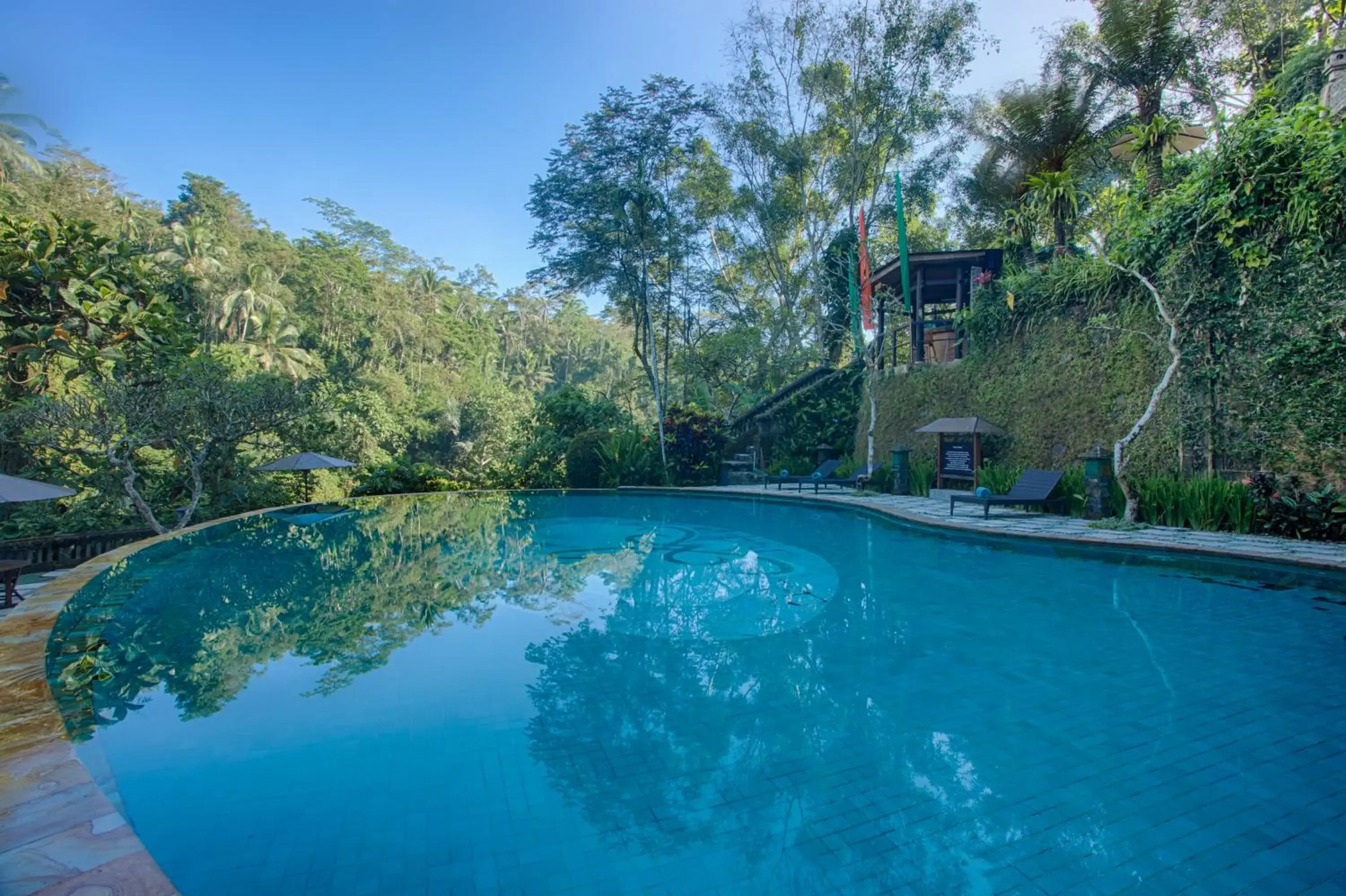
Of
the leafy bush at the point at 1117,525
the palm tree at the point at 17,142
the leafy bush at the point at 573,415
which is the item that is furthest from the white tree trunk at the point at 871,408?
the palm tree at the point at 17,142

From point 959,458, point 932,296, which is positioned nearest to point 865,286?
point 932,296

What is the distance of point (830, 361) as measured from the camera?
19.3 meters

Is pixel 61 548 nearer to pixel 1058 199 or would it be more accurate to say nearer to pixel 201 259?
pixel 1058 199

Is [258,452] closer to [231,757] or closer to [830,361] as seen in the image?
[231,757]

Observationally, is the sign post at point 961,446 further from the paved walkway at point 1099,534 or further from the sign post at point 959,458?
the paved walkway at point 1099,534

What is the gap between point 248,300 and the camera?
80.1ft

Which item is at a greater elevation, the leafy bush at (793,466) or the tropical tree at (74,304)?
the tropical tree at (74,304)

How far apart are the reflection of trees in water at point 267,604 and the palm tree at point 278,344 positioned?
52.5 feet

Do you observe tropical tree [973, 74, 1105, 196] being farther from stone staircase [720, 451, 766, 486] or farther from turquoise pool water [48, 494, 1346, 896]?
turquoise pool water [48, 494, 1346, 896]

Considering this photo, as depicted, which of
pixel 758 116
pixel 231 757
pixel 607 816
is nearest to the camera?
pixel 607 816

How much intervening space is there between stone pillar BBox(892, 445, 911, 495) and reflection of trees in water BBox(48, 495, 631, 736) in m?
7.84

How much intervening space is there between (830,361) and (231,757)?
722 inches

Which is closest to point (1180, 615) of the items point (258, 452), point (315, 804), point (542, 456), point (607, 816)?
point (607, 816)

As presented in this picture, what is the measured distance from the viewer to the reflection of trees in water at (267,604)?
3982 millimetres
